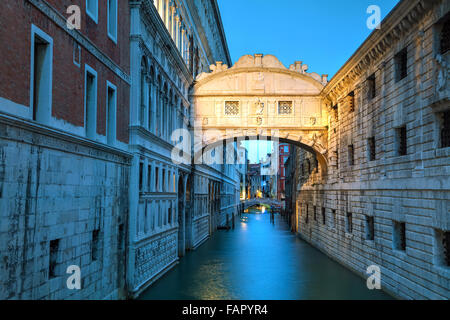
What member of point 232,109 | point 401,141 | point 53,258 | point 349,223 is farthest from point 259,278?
point 53,258

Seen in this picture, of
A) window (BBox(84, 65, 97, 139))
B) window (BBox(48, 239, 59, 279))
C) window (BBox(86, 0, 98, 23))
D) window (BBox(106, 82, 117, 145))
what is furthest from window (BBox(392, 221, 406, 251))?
window (BBox(86, 0, 98, 23))

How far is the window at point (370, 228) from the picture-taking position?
52.8 ft

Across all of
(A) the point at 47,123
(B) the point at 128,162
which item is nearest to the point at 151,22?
(B) the point at 128,162

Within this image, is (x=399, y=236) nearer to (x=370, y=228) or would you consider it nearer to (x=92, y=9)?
(x=370, y=228)

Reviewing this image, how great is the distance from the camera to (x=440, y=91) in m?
10.6

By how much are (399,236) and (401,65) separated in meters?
5.54

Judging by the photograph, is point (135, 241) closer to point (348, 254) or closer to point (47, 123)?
point (47, 123)

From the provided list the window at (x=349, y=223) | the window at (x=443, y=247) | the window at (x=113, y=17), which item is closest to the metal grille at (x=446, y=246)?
the window at (x=443, y=247)

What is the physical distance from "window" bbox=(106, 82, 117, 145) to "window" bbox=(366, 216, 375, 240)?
32.8 feet

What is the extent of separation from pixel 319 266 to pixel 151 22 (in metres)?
13.0

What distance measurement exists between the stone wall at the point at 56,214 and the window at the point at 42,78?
0.48 metres

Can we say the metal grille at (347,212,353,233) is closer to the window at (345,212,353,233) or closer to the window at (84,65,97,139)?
the window at (345,212,353,233)

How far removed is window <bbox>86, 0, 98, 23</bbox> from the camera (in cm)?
1025

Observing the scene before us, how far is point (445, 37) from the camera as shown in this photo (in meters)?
10.9
